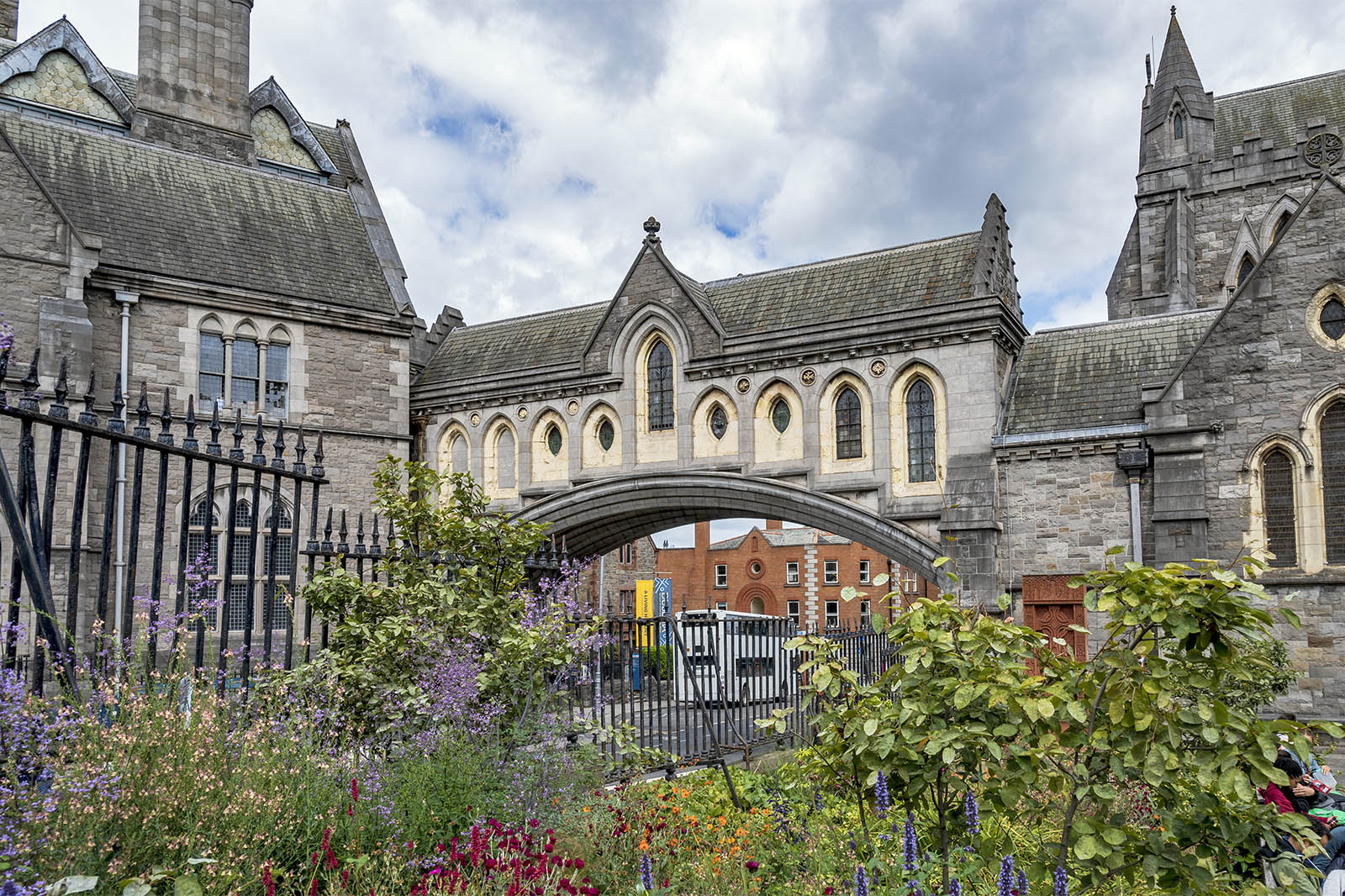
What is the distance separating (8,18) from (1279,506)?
97.2 ft

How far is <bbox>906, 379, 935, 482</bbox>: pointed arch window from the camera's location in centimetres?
1670

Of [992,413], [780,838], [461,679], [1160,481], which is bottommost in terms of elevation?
[780,838]

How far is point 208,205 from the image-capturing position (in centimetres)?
1995

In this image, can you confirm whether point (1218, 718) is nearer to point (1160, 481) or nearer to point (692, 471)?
point (1160, 481)

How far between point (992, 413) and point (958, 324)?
61.1 inches

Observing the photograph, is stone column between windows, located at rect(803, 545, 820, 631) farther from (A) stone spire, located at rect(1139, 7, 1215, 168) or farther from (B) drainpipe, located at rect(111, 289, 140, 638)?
(B) drainpipe, located at rect(111, 289, 140, 638)

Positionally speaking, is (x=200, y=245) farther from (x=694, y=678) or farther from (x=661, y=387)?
(x=694, y=678)

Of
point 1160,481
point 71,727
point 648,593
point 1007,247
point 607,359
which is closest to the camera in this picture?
point 71,727

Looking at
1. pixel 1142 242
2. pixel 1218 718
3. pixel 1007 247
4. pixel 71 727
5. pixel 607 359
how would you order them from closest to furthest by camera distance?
pixel 1218 718
pixel 71 727
pixel 1007 247
pixel 607 359
pixel 1142 242

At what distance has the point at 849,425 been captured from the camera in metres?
17.5

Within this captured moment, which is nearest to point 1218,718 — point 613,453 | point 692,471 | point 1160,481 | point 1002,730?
point 1002,730

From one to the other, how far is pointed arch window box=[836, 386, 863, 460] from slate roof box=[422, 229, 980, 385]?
139 centimetres

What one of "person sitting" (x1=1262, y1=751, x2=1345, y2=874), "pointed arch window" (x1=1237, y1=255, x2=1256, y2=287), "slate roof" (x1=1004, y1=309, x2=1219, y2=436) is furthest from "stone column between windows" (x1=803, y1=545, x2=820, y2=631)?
"person sitting" (x1=1262, y1=751, x2=1345, y2=874)

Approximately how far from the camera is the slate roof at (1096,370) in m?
15.8
